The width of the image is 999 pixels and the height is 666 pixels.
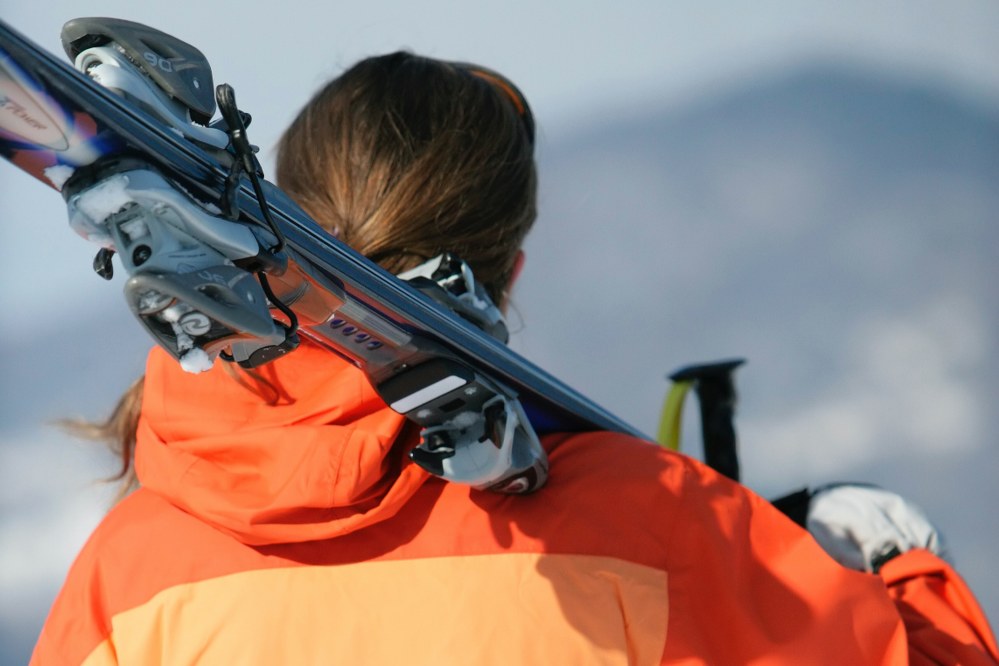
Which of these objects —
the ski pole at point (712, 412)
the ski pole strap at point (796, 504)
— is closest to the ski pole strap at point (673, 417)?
the ski pole at point (712, 412)

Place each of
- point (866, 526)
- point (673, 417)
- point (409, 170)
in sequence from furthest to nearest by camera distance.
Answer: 1. point (673, 417)
2. point (866, 526)
3. point (409, 170)

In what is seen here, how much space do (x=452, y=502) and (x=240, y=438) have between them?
0.12m

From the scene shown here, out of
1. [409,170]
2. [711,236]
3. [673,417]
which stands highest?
[409,170]

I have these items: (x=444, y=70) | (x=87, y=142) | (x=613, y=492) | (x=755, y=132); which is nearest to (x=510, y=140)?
(x=444, y=70)

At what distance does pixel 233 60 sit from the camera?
1.36m

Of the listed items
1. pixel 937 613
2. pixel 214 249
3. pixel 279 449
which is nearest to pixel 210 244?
pixel 214 249

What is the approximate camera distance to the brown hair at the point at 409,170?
68 cm

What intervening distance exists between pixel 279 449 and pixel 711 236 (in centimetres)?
97

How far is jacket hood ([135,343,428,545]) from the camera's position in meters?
0.57

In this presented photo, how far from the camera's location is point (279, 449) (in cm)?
58

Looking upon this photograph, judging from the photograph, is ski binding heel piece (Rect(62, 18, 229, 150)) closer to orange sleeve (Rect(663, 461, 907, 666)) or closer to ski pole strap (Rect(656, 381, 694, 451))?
orange sleeve (Rect(663, 461, 907, 666))

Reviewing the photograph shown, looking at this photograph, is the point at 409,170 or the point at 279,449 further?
the point at 409,170

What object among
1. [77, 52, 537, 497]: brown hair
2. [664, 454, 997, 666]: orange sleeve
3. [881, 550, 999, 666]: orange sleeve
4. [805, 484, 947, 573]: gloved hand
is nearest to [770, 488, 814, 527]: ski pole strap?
[805, 484, 947, 573]: gloved hand

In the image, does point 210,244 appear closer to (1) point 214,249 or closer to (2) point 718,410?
(1) point 214,249
